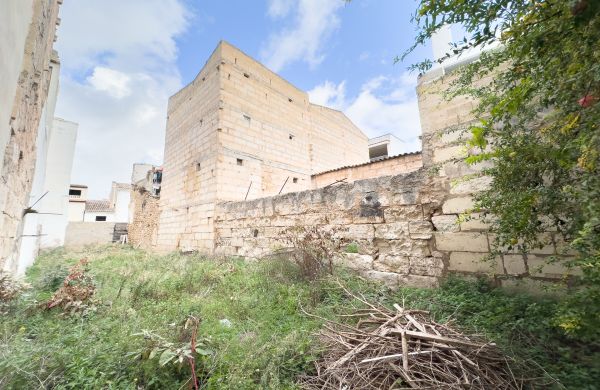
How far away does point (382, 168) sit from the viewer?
884cm

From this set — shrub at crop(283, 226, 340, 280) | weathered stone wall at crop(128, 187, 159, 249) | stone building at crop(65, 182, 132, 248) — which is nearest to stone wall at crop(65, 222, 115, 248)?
stone building at crop(65, 182, 132, 248)

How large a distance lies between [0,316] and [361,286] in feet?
13.4

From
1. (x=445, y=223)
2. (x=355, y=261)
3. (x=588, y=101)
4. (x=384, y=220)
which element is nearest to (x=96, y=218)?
(x=355, y=261)

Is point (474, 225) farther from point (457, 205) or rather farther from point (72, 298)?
point (72, 298)

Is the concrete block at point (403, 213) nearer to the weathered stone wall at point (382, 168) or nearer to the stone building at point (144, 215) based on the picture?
the weathered stone wall at point (382, 168)

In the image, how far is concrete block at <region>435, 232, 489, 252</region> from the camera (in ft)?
9.20

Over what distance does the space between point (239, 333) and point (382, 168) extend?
7.46 meters

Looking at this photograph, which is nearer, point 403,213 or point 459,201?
point 459,201

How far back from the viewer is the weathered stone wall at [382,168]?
8.22 meters

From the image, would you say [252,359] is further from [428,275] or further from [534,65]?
[534,65]

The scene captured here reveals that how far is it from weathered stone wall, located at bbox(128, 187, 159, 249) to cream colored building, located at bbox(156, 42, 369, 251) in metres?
1.02

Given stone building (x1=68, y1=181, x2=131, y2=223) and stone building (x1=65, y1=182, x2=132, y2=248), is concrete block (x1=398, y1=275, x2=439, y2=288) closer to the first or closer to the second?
stone building (x1=65, y1=182, x2=132, y2=248)

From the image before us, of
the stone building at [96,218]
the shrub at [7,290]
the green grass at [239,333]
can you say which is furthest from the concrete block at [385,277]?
the stone building at [96,218]

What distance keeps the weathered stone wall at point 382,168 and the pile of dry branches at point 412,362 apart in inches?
233
